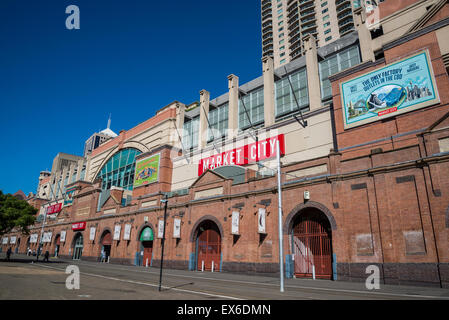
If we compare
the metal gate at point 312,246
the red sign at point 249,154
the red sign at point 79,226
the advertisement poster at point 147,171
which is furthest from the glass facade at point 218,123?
the red sign at point 79,226

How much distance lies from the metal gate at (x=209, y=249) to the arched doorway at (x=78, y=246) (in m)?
29.4

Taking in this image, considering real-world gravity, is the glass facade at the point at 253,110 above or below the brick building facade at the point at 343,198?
above

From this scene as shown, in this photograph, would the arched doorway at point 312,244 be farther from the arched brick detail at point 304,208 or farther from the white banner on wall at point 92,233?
the white banner on wall at point 92,233

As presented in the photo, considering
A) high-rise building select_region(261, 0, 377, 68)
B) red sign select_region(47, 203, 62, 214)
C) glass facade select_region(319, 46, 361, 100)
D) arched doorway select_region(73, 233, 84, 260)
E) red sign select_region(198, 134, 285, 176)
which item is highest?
high-rise building select_region(261, 0, 377, 68)

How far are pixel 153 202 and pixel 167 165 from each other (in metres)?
7.55

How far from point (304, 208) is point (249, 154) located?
40.7ft

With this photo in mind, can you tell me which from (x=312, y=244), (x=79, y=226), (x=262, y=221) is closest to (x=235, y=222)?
(x=262, y=221)

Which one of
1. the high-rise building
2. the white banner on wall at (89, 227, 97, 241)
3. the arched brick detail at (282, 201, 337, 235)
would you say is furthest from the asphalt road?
the high-rise building

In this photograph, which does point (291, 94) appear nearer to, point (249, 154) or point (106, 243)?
point (249, 154)

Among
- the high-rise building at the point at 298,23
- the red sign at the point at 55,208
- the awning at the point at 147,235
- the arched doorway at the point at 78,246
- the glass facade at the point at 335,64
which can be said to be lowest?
the arched doorway at the point at 78,246

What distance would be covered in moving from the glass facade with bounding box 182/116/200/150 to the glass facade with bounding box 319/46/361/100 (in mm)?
19984

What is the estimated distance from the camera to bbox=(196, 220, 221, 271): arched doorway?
27500mm

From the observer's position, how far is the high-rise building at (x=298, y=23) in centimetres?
6644

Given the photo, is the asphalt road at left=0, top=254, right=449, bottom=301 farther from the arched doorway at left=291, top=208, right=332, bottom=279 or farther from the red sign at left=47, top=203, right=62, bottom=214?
the red sign at left=47, top=203, right=62, bottom=214
